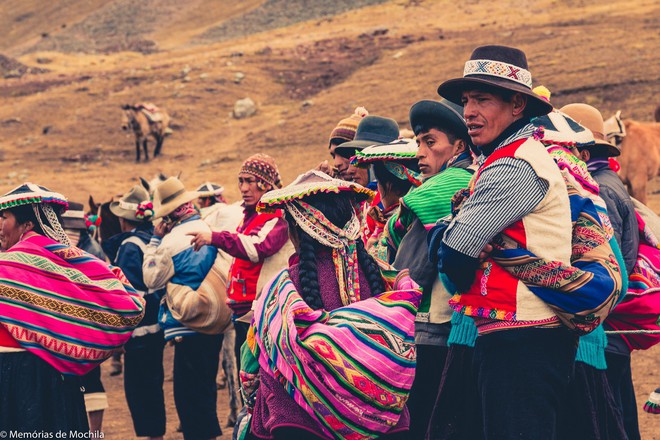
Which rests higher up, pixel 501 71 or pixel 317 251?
pixel 501 71

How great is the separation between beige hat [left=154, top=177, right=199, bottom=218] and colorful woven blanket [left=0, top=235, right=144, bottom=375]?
2014 millimetres

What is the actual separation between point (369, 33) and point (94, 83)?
37.2 feet

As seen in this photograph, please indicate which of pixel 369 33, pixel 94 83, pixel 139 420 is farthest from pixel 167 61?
pixel 139 420

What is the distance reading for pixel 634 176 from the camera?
15.6 metres

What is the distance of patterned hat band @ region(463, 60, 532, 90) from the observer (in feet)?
12.5

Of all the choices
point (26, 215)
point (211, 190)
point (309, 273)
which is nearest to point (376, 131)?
point (26, 215)

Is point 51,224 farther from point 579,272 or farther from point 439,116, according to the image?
point 579,272

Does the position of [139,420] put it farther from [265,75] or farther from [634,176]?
[265,75]

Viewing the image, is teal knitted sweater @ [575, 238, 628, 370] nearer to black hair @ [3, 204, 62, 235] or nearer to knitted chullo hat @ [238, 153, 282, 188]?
black hair @ [3, 204, 62, 235]

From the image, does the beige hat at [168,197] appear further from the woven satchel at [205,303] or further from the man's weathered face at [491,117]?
the man's weathered face at [491,117]

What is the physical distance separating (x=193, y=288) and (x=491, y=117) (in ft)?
11.3

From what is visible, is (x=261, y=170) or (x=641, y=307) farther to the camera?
(x=261, y=170)

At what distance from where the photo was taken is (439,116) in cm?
482

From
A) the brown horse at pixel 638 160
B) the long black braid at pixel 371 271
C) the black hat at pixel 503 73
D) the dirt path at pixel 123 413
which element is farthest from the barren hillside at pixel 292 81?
the long black braid at pixel 371 271
